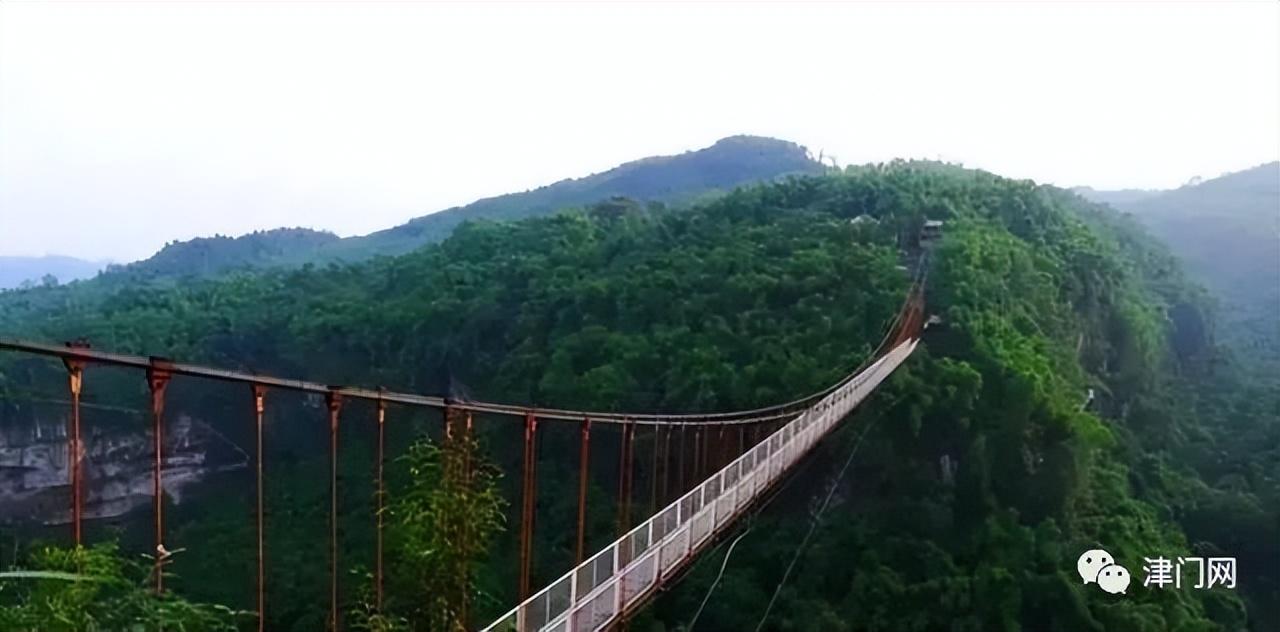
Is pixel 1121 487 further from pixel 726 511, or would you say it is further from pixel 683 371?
pixel 726 511

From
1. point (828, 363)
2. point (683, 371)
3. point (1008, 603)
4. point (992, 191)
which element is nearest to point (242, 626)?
point (683, 371)

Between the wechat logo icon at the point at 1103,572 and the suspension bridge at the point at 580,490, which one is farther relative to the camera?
the wechat logo icon at the point at 1103,572

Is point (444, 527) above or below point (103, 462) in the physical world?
above

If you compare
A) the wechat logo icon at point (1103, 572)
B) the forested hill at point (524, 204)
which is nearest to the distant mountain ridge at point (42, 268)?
the forested hill at point (524, 204)

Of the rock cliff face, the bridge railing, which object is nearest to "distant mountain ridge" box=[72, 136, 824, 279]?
the rock cliff face

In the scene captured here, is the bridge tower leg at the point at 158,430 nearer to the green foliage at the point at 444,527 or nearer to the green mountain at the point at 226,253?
the green foliage at the point at 444,527

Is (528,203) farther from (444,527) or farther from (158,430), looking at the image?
(158,430)

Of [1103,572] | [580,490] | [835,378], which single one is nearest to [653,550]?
[580,490]
